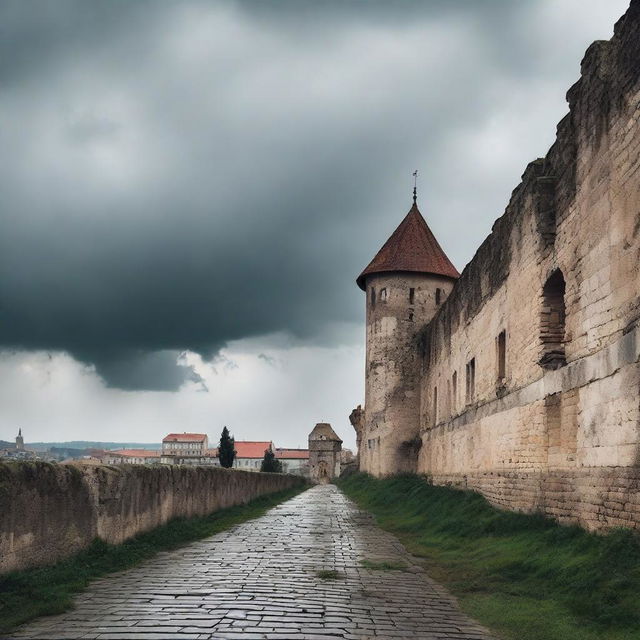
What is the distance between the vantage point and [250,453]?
536 feet

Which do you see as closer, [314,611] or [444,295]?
[314,611]

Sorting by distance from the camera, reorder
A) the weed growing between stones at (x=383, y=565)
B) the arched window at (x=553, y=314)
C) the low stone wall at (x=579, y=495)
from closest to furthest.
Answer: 1. the low stone wall at (x=579, y=495)
2. the weed growing between stones at (x=383, y=565)
3. the arched window at (x=553, y=314)

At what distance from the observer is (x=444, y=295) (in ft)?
124

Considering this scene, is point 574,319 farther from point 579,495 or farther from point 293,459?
point 293,459

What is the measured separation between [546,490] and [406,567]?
3.14 metres

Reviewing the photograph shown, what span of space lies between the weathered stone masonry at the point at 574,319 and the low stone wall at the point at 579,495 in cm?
3

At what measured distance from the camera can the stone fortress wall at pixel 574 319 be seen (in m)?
9.21

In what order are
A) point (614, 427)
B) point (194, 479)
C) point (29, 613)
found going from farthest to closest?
point (194, 479) → point (614, 427) → point (29, 613)

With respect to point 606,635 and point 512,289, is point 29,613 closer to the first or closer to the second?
point 606,635

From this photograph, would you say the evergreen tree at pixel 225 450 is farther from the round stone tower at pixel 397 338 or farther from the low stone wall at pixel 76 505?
the low stone wall at pixel 76 505

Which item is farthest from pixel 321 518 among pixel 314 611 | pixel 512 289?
pixel 314 611

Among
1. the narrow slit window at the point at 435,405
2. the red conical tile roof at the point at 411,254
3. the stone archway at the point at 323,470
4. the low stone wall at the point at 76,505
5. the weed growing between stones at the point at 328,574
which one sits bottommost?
the stone archway at the point at 323,470

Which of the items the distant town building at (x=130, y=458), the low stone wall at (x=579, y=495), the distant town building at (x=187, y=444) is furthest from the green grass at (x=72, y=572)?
the distant town building at (x=187, y=444)

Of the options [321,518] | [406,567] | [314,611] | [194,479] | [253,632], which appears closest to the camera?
[253,632]
